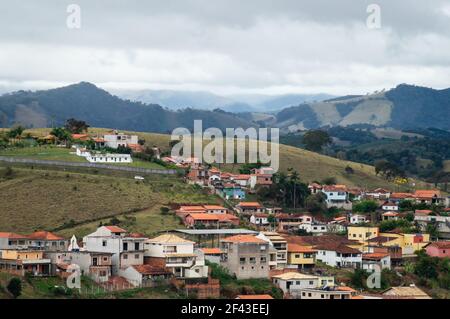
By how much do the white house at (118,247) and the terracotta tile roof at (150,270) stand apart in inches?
38.8

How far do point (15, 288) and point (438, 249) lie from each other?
2393 centimetres

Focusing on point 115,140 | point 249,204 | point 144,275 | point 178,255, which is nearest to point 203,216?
point 249,204

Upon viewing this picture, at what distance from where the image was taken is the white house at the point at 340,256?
50375mm

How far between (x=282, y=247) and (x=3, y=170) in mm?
20752

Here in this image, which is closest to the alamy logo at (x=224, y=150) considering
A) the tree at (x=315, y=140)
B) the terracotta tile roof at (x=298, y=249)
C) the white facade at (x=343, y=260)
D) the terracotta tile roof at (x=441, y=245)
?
the tree at (x=315, y=140)

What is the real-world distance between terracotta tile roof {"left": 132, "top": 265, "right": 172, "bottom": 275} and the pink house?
16.3 m

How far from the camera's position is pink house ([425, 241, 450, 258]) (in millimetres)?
52906

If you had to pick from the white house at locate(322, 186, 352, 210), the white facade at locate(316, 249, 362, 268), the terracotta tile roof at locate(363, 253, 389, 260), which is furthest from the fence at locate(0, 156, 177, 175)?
the terracotta tile roof at locate(363, 253, 389, 260)

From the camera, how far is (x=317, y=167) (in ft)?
290

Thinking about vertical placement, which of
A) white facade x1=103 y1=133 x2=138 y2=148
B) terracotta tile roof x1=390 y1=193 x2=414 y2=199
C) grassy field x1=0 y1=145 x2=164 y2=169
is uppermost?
white facade x1=103 y1=133 x2=138 y2=148

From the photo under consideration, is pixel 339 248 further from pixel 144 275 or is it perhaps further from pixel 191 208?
pixel 144 275

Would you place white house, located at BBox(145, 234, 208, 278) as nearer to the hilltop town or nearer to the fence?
the hilltop town

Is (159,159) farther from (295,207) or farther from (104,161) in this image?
(295,207)
